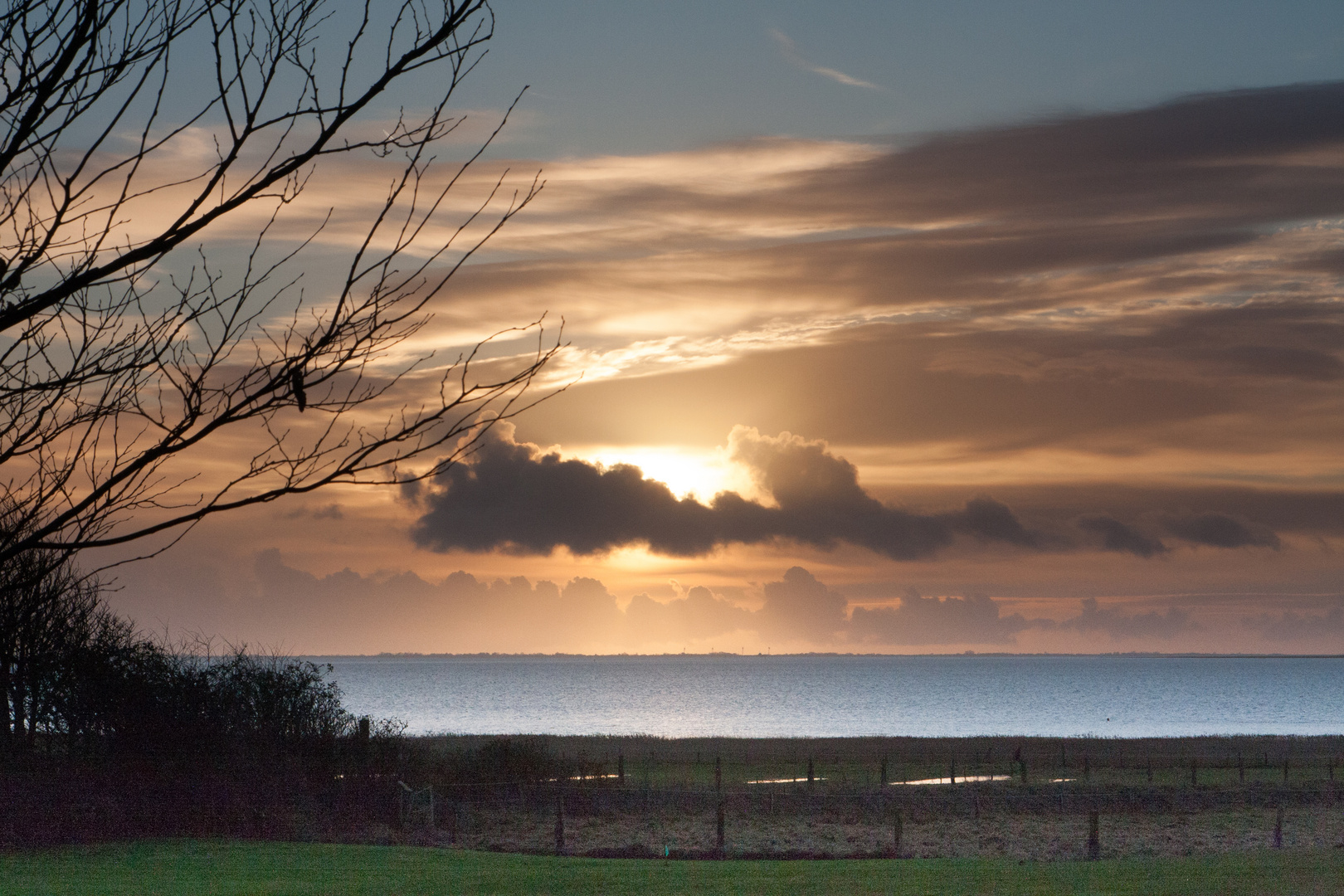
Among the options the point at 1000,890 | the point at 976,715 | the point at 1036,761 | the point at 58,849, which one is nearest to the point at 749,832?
the point at 1000,890

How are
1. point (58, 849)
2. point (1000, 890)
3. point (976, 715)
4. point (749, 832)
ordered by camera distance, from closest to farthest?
1. point (1000, 890)
2. point (58, 849)
3. point (749, 832)
4. point (976, 715)

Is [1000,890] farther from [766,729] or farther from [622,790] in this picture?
[766,729]

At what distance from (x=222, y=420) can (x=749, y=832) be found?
3335 cm

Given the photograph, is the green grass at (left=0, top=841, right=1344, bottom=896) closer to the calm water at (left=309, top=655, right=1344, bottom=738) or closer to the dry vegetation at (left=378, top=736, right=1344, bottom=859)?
the dry vegetation at (left=378, top=736, right=1344, bottom=859)

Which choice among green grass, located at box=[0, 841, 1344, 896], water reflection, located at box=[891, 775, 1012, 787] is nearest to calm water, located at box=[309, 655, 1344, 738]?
water reflection, located at box=[891, 775, 1012, 787]

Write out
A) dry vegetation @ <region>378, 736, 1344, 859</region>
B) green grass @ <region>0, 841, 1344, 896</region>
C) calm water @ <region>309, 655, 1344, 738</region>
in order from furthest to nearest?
calm water @ <region>309, 655, 1344, 738</region> < dry vegetation @ <region>378, 736, 1344, 859</region> < green grass @ <region>0, 841, 1344, 896</region>

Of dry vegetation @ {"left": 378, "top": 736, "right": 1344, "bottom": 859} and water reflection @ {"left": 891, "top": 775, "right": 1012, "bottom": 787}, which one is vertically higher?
dry vegetation @ {"left": 378, "top": 736, "right": 1344, "bottom": 859}

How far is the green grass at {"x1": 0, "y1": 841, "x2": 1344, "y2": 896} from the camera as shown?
1948cm

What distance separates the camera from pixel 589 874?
2195 cm

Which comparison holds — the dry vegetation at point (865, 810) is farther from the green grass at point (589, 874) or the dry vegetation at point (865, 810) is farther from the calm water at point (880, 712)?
the calm water at point (880, 712)

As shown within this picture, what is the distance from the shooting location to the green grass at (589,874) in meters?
19.5

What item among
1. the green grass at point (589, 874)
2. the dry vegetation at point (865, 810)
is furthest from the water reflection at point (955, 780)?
the green grass at point (589, 874)

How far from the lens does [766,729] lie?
106 metres

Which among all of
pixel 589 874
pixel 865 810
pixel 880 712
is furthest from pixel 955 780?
pixel 880 712
